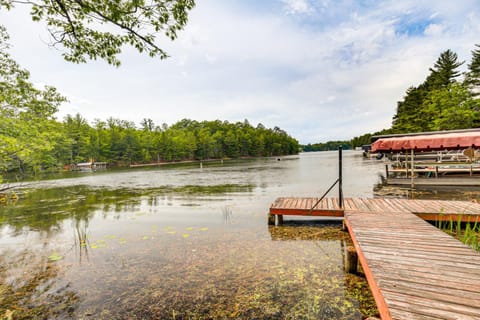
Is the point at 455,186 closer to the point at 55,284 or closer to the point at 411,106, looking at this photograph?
the point at 55,284

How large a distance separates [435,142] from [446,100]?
24287 millimetres

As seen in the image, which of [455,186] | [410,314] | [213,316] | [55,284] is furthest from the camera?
[455,186]

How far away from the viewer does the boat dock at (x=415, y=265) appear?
222cm

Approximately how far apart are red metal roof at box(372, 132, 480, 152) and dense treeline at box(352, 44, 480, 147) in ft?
72.2

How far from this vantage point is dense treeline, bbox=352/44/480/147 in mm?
28594

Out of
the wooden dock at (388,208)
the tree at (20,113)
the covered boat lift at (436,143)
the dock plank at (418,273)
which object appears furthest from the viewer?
the covered boat lift at (436,143)

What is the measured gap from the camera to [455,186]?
13.4m

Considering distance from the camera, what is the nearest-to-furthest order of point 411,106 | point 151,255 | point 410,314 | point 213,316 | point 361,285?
point 410,314 < point 213,316 < point 361,285 < point 151,255 < point 411,106

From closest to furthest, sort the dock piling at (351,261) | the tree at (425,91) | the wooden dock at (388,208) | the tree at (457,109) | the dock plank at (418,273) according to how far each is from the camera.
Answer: the dock plank at (418,273) → the dock piling at (351,261) → the wooden dock at (388,208) → the tree at (457,109) → the tree at (425,91)

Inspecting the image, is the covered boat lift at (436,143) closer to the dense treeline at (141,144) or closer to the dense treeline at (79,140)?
the dense treeline at (79,140)

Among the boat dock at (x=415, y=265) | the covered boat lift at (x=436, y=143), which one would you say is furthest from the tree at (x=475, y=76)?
the boat dock at (x=415, y=265)

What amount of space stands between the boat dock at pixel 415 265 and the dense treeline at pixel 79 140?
400 inches

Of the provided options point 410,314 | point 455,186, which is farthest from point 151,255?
point 455,186

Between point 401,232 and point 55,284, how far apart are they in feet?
22.4
